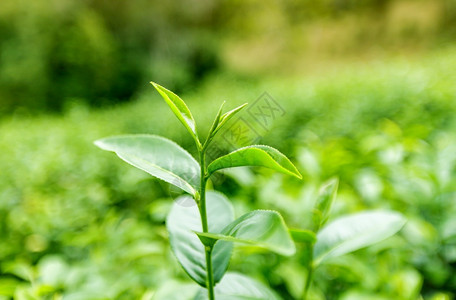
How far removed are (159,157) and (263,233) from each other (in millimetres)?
210

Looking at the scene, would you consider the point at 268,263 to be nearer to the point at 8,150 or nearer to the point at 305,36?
the point at 8,150

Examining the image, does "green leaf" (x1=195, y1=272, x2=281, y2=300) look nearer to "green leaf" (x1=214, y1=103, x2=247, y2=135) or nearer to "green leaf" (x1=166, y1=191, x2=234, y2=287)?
"green leaf" (x1=166, y1=191, x2=234, y2=287)

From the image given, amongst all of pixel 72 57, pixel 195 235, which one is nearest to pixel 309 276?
pixel 195 235

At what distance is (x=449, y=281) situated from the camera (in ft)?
3.40

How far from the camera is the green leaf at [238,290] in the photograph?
57 centimetres

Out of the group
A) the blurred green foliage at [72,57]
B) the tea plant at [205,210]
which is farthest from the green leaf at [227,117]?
the blurred green foliage at [72,57]

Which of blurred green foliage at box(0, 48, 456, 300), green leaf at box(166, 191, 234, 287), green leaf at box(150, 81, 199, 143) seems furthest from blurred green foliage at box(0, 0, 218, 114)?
green leaf at box(150, 81, 199, 143)

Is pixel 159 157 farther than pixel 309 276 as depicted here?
No

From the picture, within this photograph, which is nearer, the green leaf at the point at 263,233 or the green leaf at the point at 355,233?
the green leaf at the point at 263,233

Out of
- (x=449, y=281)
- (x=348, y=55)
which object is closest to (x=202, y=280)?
(x=449, y=281)

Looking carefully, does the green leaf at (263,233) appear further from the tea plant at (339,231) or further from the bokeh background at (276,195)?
the bokeh background at (276,195)

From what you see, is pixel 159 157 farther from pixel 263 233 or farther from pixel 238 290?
pixel 238 290

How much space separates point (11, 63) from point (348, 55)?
16073mm

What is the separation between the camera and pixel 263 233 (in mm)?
347
